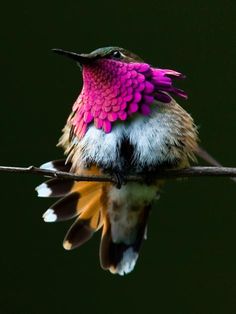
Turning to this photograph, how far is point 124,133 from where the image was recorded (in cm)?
189

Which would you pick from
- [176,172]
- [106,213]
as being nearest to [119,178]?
[176,172]

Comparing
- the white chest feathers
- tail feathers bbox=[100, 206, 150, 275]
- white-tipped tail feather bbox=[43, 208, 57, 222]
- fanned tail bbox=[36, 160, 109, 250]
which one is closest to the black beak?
the white chest feathers

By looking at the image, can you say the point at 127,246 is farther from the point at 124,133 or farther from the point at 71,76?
the point at 71,76

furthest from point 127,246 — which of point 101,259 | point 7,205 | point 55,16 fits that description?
point 55,16

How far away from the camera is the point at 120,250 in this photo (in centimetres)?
228

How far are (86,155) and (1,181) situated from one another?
1033 mm

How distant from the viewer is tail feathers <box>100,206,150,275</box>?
226 centimetres

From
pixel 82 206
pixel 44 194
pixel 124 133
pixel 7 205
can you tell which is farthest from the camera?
pixel 7 205

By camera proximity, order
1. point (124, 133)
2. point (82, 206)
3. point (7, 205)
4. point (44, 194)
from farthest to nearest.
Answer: point (7, 205) → point (82, 206) → point (44, 194) → point (124, 133)

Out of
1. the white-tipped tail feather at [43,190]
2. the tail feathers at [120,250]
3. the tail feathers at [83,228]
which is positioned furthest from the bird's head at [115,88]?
the tail feathers at [120,250]

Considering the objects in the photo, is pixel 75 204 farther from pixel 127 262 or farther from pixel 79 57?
pixel 79 57

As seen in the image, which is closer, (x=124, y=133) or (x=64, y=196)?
(x=124, y=133)

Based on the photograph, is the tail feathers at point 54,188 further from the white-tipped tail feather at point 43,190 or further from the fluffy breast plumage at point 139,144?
the fluffy breast plumage at point 139,144

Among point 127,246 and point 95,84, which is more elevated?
point 95,84
